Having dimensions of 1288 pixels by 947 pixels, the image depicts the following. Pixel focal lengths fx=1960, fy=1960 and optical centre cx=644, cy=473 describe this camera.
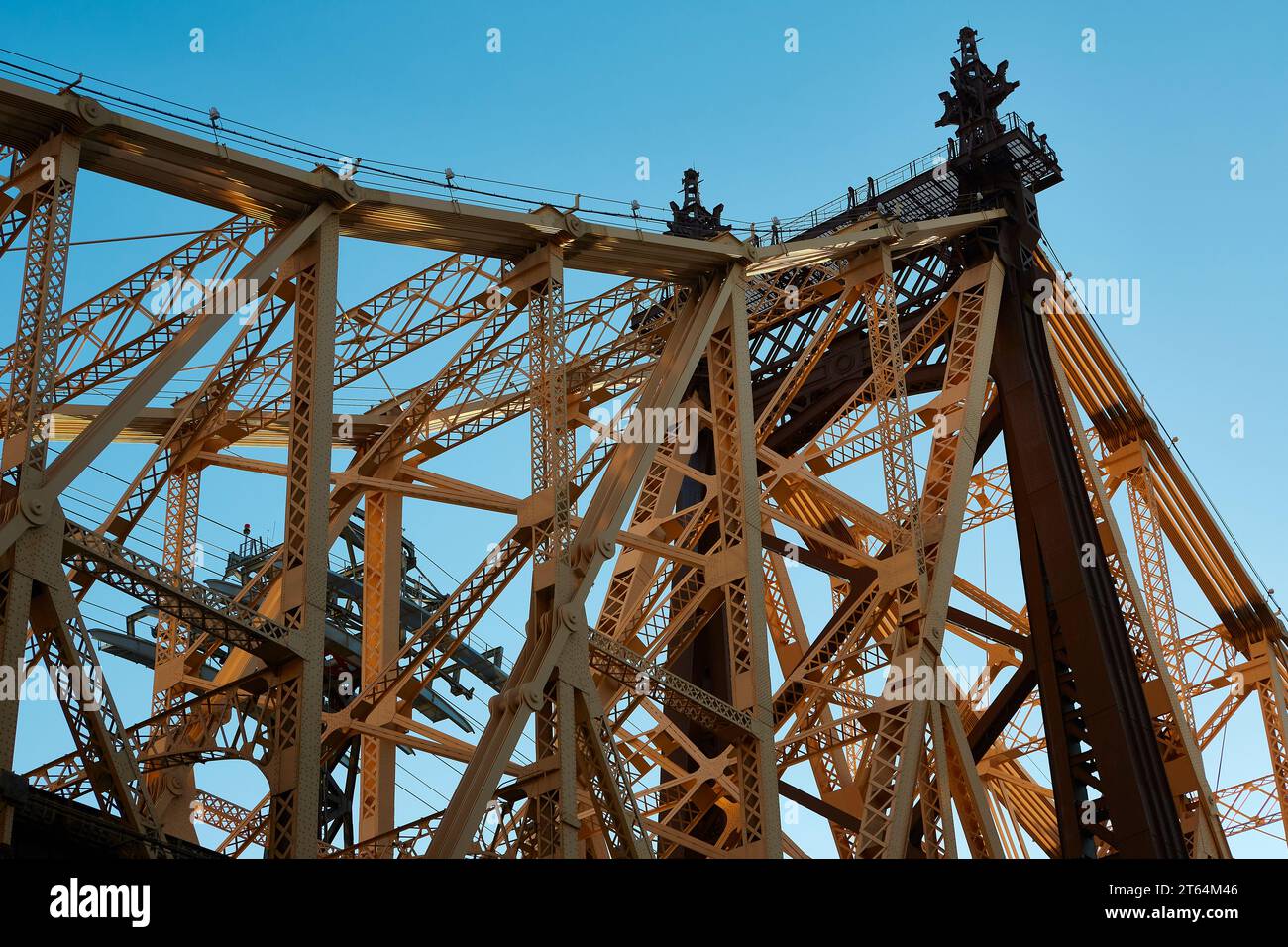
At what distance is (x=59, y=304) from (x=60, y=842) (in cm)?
644

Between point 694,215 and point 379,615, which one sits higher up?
point 694,215

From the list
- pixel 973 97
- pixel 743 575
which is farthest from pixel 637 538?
pixel 973 97

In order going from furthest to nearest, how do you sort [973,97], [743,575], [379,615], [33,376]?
[973,97] → [379,615] → [743,575] → [33,376]

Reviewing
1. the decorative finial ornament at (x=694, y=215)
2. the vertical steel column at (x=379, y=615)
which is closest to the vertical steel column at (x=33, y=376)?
the vertical steel column at (x=379, y=615)

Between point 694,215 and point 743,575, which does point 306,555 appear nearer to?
point 743,575

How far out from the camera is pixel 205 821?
30406 millimetres

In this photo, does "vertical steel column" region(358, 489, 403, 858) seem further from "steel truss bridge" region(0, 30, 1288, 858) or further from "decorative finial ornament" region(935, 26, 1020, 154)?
"decorative finial ornament" region(935, 26, 1020, 154)

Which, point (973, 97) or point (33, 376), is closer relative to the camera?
point (33, 376)

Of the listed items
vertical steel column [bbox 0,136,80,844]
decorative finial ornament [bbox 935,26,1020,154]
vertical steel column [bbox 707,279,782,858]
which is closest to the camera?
vertical steel column [bbox 0,136,80,844]

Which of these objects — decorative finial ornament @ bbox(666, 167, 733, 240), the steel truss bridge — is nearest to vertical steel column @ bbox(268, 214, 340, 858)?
the steel truss bridge

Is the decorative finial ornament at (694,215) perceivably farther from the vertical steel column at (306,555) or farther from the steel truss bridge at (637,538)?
the vertical steel column at (306,555)

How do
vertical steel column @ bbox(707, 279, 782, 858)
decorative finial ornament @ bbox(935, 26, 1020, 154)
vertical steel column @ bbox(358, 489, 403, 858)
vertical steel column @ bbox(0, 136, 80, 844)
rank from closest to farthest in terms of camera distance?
1. vertical steel column @ bbox(0, 136, 80, 844)
2. vertical steel column @ bbox(707, 279, 782, 858)
3. vertical steel column @ bbox(358, 489, 403, 858)
4. decorative finial ornament @ bbox(935, 26, 1020, 154)
